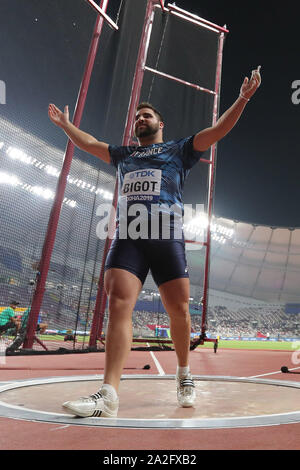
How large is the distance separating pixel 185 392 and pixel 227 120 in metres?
1.41

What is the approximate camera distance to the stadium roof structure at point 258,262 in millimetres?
29484

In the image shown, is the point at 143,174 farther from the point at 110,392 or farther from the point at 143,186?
the point at 110,392

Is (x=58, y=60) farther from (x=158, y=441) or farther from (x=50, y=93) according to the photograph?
(x=158, y=441)

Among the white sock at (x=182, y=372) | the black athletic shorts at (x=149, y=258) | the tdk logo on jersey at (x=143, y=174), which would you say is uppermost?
the tdk logo on jersey at (x=143, y=174)

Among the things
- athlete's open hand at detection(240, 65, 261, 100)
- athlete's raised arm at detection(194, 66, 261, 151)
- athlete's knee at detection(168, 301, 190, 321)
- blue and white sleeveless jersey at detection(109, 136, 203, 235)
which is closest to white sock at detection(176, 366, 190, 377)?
athlete's knee at detection(168, 301, 190, 321)

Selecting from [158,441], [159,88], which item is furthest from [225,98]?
[158,441]

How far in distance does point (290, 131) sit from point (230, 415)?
23.8 meters

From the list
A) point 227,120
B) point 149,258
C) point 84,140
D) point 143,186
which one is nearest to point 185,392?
point 149,258

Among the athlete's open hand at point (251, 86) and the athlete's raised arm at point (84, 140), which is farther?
the athlete's raised arm at point (84, 140)

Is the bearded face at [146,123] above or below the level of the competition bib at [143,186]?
above

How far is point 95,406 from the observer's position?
1.52 m

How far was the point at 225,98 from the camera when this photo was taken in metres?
21.4

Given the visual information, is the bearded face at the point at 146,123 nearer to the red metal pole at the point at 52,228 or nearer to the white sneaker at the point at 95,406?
the white sneaker at the point at 95,406

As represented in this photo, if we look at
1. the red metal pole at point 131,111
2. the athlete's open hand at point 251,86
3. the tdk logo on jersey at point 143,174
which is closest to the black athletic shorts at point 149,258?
the tdk logo on jersey at point 143,174
